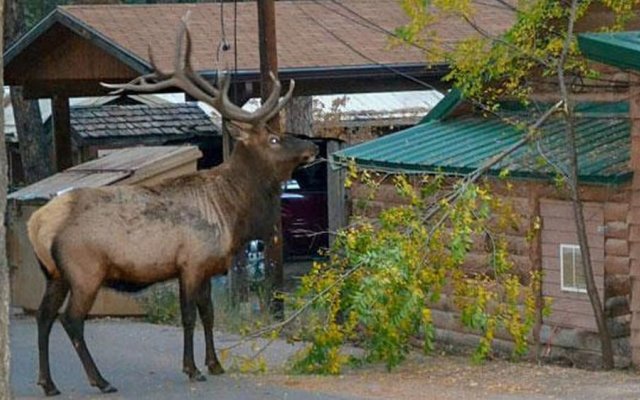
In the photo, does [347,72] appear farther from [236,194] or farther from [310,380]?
[310,380]

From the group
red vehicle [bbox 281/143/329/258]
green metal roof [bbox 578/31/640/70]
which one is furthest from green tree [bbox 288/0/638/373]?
red vehicle [bbox 281/143/329/258]

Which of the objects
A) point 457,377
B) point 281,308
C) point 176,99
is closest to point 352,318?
point 457,377

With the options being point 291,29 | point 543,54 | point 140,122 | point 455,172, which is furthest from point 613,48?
point 140,122

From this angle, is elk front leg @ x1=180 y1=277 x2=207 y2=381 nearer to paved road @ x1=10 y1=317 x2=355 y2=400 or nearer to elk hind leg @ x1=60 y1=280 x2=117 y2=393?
paved road @ x1=10 y1=317 x2=355 y2=400

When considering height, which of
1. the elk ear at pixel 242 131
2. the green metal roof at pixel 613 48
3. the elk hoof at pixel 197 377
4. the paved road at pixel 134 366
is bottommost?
the paved road at pixel 134 366

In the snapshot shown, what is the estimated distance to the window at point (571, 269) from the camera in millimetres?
15398

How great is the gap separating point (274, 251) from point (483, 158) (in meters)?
4.22

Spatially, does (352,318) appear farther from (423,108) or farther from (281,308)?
(423,108)

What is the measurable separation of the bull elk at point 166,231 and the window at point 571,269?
268cm

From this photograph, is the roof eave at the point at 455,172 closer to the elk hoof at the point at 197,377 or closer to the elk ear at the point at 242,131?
the elk ear at the point at 242,131

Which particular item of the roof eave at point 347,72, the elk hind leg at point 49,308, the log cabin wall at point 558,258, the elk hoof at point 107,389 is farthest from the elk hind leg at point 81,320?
the roof eave at point 347,72

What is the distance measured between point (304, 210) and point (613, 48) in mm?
13628

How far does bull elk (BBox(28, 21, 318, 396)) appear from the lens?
13.5 m

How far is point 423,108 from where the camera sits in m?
32.6
